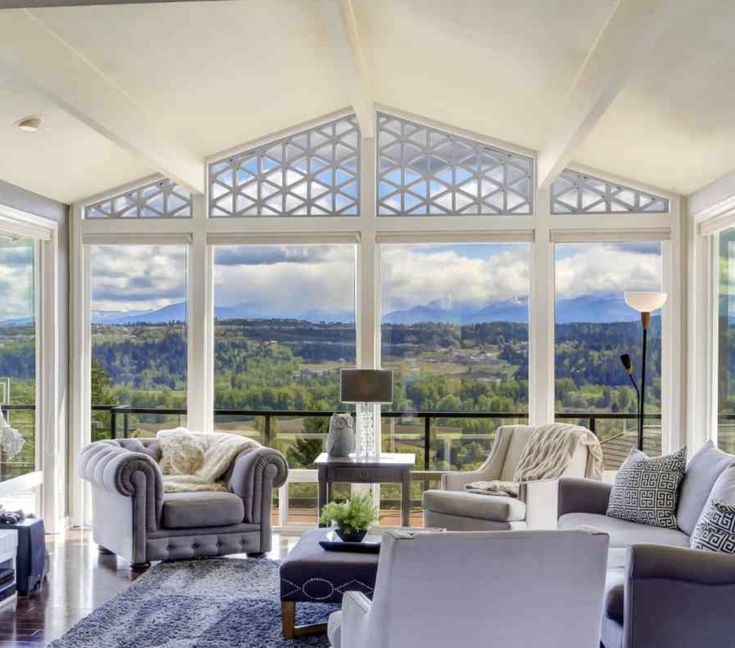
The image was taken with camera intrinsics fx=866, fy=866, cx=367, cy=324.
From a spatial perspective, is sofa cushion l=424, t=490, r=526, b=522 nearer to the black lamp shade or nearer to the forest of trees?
the black lamp shade

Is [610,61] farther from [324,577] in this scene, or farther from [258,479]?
[258,479]

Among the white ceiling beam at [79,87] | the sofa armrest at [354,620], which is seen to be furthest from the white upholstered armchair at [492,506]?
the white ceiling beam at [79,87]

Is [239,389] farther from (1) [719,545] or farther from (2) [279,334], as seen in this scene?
(1) [719,545]

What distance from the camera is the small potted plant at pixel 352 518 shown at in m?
4.24

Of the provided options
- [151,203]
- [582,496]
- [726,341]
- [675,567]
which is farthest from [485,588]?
[151,203]

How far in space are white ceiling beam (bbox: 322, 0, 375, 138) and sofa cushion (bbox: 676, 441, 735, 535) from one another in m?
2.81

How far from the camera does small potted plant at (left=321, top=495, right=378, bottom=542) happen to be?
424 cm

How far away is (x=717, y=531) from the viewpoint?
132 inches

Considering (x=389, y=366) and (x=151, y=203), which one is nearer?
(x=389, y=366)

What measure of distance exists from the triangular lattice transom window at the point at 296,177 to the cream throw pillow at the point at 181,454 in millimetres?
1749

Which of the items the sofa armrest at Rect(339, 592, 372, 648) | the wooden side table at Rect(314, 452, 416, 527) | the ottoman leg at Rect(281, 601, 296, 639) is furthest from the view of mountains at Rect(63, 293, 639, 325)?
the sofa armrest at Rect(339, 592, 372, 648)

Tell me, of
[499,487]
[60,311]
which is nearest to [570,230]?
[499,487]

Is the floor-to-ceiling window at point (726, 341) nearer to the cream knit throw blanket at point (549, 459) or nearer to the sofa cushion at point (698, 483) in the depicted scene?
the cream knit throw blanket at point (549, 459)

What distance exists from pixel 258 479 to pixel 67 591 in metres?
1.35
